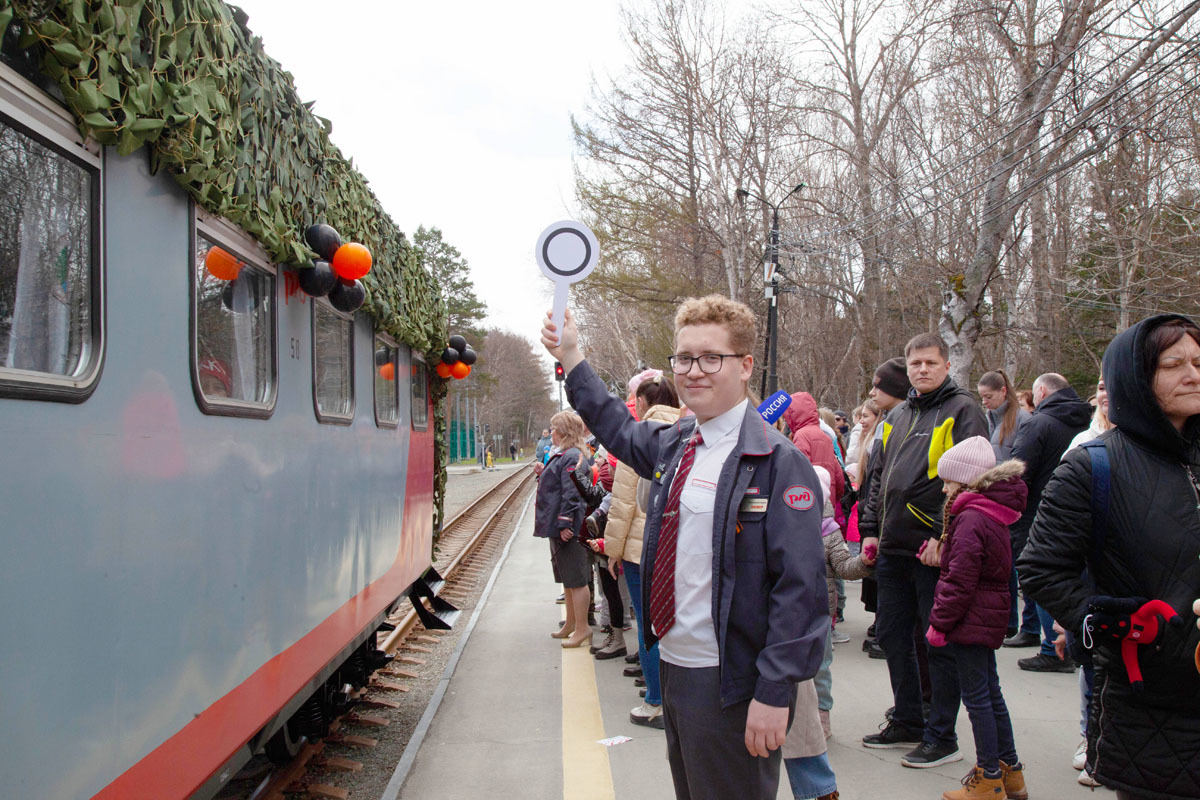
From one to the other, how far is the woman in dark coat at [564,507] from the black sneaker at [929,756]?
10.8ft

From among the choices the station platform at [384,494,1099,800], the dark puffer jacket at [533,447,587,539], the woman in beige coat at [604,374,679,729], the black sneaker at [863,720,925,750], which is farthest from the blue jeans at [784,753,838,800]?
the dark puffer jacket at [533,447,587,539]

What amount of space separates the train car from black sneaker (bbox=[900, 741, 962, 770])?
2.97 metres

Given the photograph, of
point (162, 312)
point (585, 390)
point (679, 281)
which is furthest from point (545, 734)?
point (679, 281)

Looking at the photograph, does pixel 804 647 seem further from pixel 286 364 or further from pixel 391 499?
pixel 391 499

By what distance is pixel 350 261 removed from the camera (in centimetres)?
402

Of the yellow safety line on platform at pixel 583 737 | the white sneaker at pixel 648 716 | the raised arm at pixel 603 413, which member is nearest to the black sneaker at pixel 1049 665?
the white sneaker at pixel 648 716

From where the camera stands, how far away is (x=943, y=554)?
4105 millimetres

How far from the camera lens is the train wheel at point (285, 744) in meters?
4.49

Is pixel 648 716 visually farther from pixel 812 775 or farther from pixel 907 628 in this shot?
pixel 812 775

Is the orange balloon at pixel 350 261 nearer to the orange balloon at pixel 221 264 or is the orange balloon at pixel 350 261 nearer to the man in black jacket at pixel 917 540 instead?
the orange balloon at pixel 221 264

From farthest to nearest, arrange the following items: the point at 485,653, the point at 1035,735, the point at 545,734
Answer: the point at 485,653, the point at 545,734, the point at 1035,735

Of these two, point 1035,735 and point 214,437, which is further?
point 1035,735

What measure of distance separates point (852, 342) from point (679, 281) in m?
6.11

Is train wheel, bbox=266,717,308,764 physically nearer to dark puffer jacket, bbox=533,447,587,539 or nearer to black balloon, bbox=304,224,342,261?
black balloon, bbox=304,224,342,261
